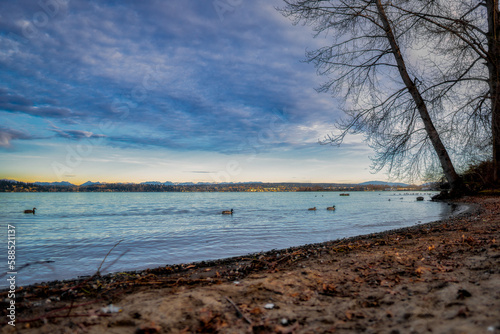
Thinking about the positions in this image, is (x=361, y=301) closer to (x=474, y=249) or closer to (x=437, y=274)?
(x=437, y=274)

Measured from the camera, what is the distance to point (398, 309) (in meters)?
2.58

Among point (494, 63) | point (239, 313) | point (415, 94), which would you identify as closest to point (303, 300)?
point (239, 313)

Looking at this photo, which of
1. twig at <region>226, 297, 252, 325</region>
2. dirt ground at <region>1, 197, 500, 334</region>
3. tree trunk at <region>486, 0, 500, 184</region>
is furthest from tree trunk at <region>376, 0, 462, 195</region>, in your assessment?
twig at <region>226, 297, 252, 325</region>

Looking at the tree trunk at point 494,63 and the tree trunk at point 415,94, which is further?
the tree trunk at point 415,94

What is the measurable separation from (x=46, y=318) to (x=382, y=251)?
551 cm

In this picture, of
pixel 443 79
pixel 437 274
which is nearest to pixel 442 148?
pixel 443 79

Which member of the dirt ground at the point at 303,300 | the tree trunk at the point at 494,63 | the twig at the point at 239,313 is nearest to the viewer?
the dirt ground at the point at 303,300

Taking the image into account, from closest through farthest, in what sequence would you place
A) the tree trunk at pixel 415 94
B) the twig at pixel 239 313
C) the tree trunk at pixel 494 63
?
the twig at pixel 239 313 → the tree trunk at pixel 494 63 → the tree trunk at pixel 415 94

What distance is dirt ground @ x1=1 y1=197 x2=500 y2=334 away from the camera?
2.40 meters

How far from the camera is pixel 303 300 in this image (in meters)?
3.10

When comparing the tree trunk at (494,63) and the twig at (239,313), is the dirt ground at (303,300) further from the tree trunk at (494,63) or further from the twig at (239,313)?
the tree trunk at (494,63)

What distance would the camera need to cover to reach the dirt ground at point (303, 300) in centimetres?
240

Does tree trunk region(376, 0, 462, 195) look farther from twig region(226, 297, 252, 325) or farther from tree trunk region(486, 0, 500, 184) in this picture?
twig region(226, 297, 252, 325)

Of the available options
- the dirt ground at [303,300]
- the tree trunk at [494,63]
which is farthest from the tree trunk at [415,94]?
the dirt ground at [303,300]
